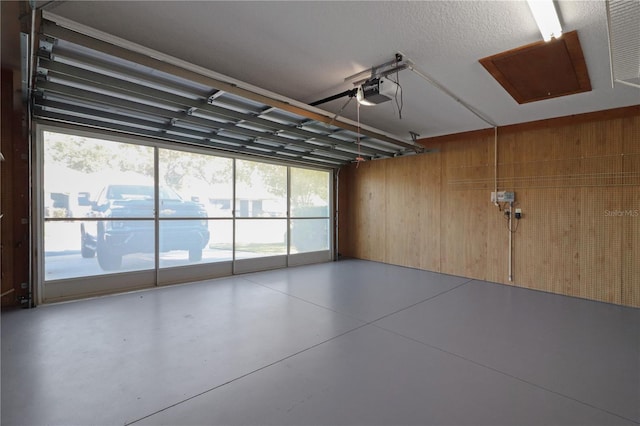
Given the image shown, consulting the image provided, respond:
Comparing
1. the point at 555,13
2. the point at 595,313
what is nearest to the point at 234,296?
the point at 555,13

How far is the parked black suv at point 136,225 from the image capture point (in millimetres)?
4055

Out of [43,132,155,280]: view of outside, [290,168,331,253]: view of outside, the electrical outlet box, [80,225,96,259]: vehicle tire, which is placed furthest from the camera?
[290,168,331,253]: view of outside

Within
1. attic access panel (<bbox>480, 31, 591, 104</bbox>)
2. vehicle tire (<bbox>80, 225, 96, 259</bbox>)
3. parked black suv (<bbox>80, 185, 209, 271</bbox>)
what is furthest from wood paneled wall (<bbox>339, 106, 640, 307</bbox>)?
vehicle tire (<bbox>80, 225, 96, 259</bbox>)

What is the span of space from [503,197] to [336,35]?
404cm

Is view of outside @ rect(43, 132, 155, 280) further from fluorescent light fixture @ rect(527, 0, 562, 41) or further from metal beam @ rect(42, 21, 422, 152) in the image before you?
fluorescent light fixture @ rect(527, 0, 562, 41)

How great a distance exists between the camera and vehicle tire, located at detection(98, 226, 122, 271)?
160 inches

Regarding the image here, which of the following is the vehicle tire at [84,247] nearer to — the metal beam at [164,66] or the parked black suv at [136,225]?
the parked black suv at [136,225]

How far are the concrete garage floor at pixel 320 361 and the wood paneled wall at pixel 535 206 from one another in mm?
628

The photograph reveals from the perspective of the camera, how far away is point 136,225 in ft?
14.3

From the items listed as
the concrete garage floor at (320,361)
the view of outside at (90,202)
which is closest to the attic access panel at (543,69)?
the concrete garage floor at (320,361)

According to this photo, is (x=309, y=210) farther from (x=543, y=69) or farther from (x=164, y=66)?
(x=543, y=69)

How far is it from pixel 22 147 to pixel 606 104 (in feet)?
24.7

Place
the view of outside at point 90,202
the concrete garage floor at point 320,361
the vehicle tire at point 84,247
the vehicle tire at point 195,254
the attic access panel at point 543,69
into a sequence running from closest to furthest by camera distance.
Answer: the concrete garage floor at point 320,361
the attic access panel at point 543,69
the view of outside at point 90,202
the vehicle tire at point 84,247
the vehicle tire at point 195,254

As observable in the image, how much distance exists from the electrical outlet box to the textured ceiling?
1752mm
